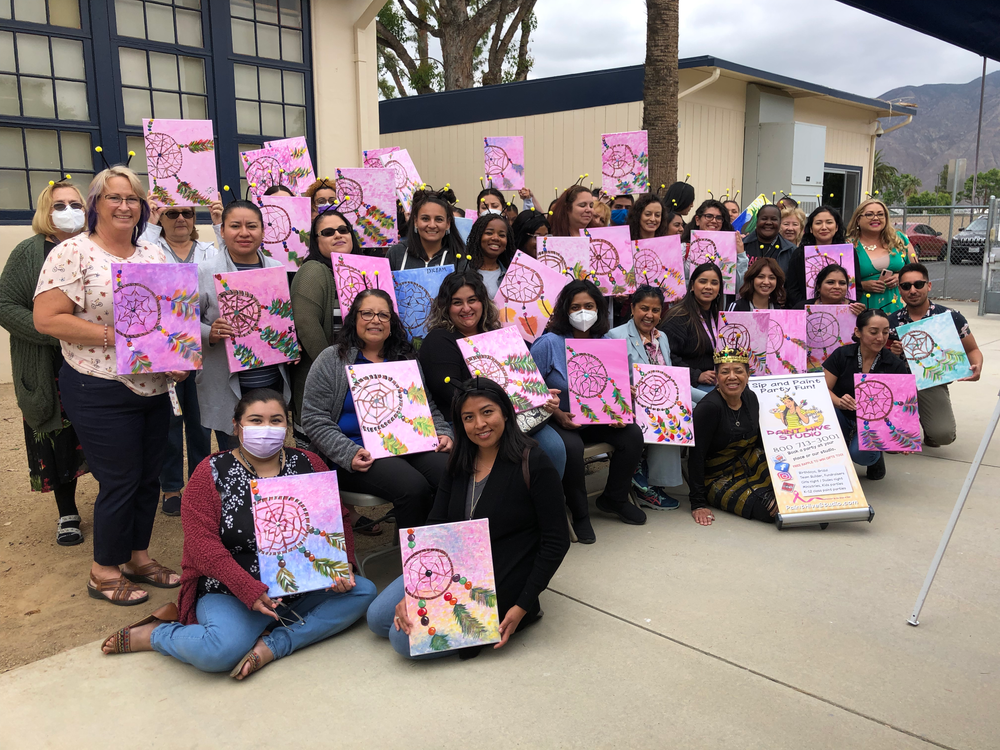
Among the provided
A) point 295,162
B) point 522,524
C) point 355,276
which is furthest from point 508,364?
point 295,162

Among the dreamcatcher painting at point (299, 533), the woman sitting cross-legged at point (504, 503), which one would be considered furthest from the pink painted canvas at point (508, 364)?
the dreamcatcher painting at point (299, 533)

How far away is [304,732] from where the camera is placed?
8.46 feet

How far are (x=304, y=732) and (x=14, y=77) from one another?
7.75m

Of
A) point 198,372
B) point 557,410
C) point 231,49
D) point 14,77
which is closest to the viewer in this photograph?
point 198,372

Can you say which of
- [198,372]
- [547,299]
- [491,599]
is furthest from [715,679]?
[198,372]

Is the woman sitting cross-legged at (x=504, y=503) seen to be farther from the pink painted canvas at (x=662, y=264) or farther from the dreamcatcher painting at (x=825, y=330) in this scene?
the dreamcatcher painting at (x=825, y=330)

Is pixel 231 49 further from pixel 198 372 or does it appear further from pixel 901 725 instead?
pixel 901 725

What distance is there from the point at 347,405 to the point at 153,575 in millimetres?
1240

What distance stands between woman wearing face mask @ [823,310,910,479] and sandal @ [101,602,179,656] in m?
4.08

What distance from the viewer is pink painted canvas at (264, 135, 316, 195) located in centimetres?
519

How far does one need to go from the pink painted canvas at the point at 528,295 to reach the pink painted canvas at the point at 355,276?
0.79 metres

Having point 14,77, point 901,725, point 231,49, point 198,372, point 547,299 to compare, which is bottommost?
point 901,725

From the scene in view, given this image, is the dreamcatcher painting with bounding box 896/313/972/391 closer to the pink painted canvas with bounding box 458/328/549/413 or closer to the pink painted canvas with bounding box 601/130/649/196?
the pink painted canvas with bounding box 601/130/649/196

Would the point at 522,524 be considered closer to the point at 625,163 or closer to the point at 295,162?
the point at 295,162
